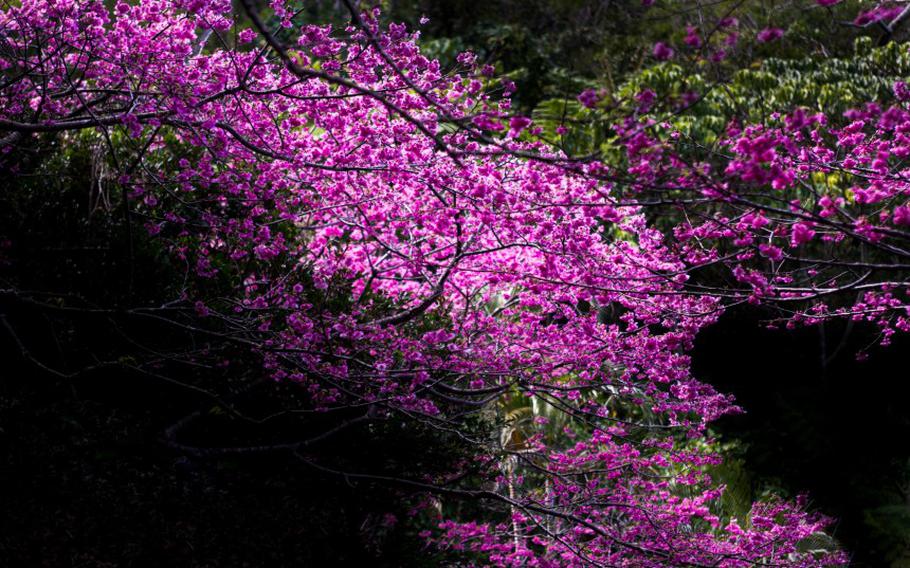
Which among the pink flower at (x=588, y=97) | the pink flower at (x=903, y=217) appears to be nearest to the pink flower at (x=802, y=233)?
the pink flower at (x=903, y=217)

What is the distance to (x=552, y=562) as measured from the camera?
21.1ft

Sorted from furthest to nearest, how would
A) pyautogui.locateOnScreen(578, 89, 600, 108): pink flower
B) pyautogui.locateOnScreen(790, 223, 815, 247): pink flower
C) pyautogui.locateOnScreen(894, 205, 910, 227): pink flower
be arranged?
pyautogui.locateOnScreen(790, 223, 815, 247): pink flower
pyautogui.locateOnScreen(894, 205, 910, 227): pink flower
pyautogui.locateOnScreen(578, 89, 600, 108): pink flower

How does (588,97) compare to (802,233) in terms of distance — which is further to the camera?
(802,233)

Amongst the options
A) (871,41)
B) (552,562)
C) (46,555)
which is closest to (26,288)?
(46,555)

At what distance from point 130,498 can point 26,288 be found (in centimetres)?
153

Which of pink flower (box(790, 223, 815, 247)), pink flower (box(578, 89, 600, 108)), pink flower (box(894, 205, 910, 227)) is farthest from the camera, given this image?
pink flower (box(790, 223, 815, 247))

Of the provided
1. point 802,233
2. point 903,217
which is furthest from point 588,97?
point 903,217

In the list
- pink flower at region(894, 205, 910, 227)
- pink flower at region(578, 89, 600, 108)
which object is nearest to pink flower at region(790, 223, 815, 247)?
pink flower at region(894, 205, 910, 227)

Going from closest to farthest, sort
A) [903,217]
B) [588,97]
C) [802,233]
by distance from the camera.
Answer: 1. [588,97]
2. [903,217]
3. [802,233]

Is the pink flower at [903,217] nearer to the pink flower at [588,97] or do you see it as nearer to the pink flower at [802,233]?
the pink flower at [802,233]

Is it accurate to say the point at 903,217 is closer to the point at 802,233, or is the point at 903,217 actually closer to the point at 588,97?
the point at 802,233

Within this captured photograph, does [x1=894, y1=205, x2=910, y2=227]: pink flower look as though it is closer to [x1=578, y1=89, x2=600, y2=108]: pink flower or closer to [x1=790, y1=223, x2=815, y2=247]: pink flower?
[x1=790, y1=223, x2=815, y2=247]: pink flower

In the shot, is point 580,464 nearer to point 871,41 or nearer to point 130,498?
point 130,498

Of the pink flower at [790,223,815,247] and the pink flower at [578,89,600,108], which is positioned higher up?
the pink flower at [578,89,600,108]
